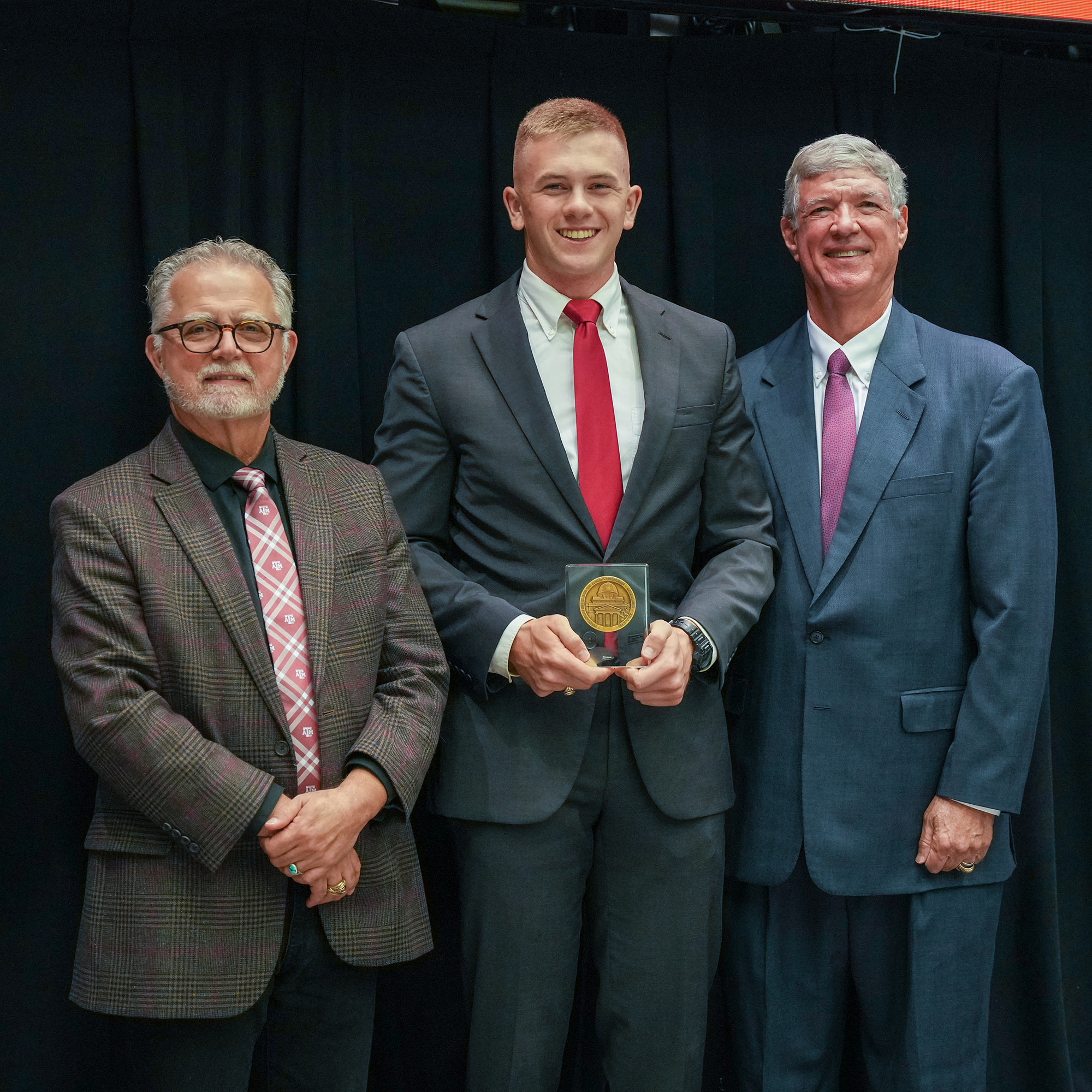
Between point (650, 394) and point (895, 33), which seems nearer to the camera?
point (650, 394)

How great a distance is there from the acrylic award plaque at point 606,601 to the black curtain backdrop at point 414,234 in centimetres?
84

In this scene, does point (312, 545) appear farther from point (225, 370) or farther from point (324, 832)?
point (324, 832)

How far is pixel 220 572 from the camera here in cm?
180

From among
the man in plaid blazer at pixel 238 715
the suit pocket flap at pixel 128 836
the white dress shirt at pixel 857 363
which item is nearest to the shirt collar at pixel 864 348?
the white dress shirt at pixel 857 363

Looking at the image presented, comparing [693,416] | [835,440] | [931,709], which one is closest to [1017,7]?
[835,440]

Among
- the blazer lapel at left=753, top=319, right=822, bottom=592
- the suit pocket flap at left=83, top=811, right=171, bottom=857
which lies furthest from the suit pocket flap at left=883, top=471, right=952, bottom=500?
the suit pocket flap at left=83, top=811, right=171, bottom=857

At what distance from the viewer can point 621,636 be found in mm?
1848

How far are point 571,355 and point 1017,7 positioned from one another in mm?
1357

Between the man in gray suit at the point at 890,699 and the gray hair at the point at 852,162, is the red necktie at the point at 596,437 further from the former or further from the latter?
the gray hair at the point at 852,162

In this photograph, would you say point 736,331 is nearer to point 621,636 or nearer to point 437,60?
point 437,60

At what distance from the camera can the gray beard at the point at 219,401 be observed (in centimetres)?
189

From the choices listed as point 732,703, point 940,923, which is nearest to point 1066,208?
point 732,703

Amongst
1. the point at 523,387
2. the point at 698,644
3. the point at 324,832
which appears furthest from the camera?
the point at 523,387

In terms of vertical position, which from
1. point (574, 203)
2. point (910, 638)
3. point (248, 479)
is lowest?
point (910, 638)
